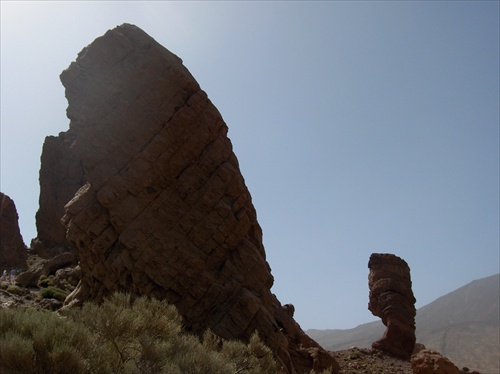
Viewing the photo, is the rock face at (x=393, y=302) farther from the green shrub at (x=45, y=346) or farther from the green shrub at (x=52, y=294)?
the green shrub at (x=45, y=346)

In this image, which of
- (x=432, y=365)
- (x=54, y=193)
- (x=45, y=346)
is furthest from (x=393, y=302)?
(x=54, y=193)

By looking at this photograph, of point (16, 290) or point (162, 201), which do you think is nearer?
point (162, 201)

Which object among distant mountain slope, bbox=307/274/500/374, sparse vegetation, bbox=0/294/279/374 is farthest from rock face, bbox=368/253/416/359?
distant mountain slope, bbox=307/274/500/374

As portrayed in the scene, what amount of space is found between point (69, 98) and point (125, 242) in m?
9.10

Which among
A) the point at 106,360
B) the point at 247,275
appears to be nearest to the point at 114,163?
the point at 247,275

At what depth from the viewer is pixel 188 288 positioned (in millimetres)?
22156

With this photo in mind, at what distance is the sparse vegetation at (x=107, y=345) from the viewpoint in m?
9.81

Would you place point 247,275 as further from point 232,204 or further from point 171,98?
point 171,98

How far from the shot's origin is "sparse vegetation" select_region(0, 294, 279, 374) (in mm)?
9812

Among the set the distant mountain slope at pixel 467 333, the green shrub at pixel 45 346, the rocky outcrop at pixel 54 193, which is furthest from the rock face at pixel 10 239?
the distant mountain slope at pixel 467 333

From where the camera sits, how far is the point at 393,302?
45.4m

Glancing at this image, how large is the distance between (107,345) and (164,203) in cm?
1198

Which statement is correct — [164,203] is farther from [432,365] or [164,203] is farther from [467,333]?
[467,333]

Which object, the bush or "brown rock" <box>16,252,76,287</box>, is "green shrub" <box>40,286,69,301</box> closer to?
Result: the bush
